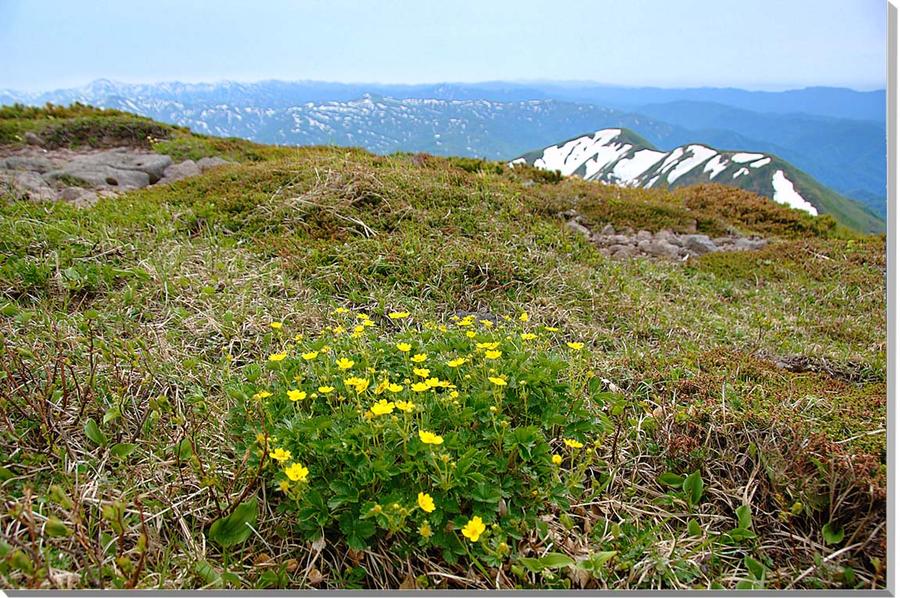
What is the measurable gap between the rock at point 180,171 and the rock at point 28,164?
1.69 meters

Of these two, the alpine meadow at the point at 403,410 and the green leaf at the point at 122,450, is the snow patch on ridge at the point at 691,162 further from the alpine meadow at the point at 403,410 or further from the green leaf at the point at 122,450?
the green leaf at the point at 122,450

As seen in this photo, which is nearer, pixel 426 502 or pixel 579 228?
pixel 426 502

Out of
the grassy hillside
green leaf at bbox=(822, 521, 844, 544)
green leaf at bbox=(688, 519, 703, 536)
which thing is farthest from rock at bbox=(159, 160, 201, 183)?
green leaf at bbox=(822, 521, 844, 544)

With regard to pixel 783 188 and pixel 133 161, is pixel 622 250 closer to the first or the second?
pixel 133 161

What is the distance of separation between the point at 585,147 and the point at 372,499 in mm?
95521

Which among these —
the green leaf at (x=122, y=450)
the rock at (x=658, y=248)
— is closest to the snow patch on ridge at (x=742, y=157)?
the rock at (x=658, y=248)

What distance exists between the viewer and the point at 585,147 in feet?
296

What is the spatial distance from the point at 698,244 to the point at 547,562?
7217 mm

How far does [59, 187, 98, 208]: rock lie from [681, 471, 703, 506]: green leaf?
6688mm

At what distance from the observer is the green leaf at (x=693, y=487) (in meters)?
2.22

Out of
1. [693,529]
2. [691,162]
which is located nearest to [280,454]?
[693,529]

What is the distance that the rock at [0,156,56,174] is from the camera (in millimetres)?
8094

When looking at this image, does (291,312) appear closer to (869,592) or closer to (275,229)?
(275,229)

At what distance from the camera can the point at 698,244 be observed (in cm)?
789
